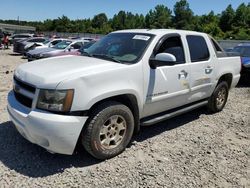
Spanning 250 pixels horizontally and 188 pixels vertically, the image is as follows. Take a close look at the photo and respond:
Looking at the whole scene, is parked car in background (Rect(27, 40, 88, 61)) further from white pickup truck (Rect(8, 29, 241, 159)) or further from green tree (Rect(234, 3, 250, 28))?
green tree (Rect(234, 3, 250, 28))

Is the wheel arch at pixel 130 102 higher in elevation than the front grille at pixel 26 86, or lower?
lower

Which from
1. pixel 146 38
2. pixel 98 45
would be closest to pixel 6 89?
pixel 98 45

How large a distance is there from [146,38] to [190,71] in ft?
3.49

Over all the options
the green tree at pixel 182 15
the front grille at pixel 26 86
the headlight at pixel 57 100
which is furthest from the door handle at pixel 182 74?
the green tree at pixel 182 15

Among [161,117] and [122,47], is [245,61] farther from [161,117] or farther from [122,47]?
[122,47]

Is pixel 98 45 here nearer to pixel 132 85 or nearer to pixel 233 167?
pixel 132 85

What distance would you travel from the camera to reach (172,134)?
201 inches

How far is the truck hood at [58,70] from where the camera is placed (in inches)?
137

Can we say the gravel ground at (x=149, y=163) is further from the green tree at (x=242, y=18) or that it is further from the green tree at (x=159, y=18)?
the green tree at (x=159, y=18)

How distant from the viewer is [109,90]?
12.3 feet

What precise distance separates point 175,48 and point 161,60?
2.72ft

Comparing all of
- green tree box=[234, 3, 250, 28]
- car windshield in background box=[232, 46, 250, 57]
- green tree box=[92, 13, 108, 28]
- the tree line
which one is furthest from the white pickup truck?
green tree box=[92, 13, 108, 28]

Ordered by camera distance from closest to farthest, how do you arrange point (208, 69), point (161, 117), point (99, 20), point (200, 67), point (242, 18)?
point (161, 117)
point (200, 67)
point (208, 69)
point (242, 18)
point (99, 20)

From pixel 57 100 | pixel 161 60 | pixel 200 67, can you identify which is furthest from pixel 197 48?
A: pixel 57 100
